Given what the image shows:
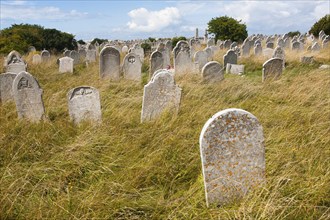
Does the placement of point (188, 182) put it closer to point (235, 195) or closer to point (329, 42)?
point (235, 195)

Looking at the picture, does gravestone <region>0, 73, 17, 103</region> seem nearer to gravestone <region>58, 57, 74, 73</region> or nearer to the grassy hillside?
the grassy hillside

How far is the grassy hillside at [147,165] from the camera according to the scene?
2.61 metres

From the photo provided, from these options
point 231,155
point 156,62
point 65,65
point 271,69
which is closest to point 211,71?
point 271,69

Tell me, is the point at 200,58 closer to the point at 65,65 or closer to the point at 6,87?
the point at 65,65

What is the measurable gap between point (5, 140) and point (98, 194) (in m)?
2.21

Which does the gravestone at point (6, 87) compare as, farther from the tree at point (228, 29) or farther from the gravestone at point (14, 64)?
the tree at point (228, 29)

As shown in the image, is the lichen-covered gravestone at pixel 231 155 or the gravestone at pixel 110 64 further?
the gravestone at pixel 110 64

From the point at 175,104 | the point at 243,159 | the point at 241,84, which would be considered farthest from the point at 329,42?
the point at 243,159

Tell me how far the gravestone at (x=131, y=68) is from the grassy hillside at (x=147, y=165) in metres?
4.10

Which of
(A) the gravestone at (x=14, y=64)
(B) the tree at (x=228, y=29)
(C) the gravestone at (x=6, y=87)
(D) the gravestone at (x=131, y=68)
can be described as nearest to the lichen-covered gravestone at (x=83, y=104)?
(C) the gravestone at (x=6, y=87)

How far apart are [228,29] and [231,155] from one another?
76.8 ft

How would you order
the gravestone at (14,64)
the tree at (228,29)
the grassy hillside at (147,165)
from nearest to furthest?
1. the grassy hillside at (147,165)
2. the gravestone at (14,64)
3. the tree at (228,29)

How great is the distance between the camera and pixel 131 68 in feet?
33.6

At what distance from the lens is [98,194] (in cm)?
273
